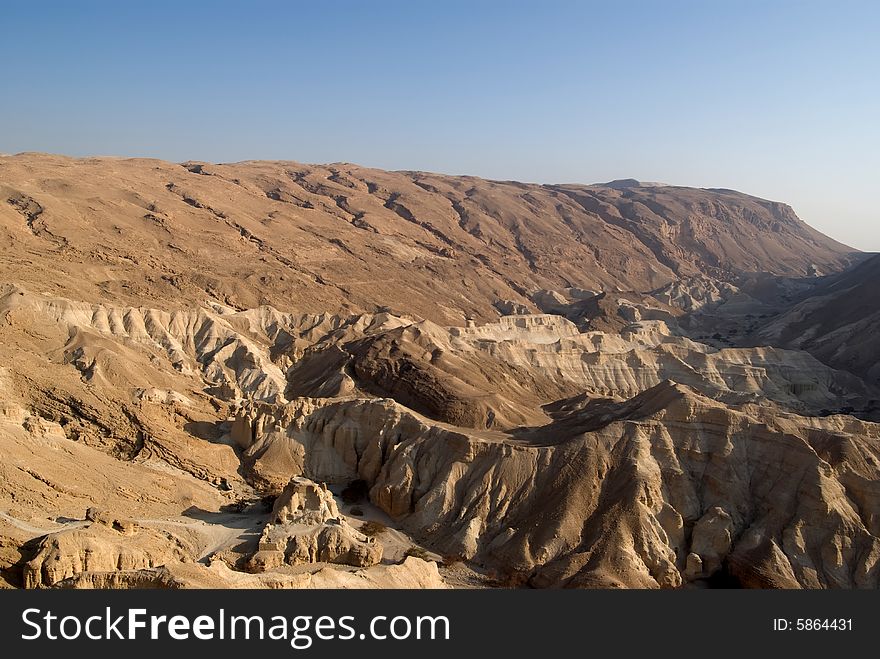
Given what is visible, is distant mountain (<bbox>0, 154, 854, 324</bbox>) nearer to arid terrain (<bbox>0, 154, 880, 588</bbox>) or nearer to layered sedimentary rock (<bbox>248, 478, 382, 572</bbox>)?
arid terrain (<bbox>0, 154, 880, 588</bbox>)

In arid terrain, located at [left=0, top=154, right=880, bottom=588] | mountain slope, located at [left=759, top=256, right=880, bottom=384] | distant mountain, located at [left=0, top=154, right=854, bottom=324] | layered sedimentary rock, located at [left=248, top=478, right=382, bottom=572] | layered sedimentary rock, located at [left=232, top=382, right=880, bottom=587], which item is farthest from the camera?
mountain slope, located at [left=759, top=256, right=880, bottom=384]

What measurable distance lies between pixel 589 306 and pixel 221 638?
8562 cm

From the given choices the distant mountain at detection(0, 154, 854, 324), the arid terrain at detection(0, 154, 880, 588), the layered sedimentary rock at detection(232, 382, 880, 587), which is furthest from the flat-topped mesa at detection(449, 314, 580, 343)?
the layered sedimentary rock at detection(232, 382, 880, 587)

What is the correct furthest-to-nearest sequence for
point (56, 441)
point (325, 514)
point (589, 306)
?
point (589, 306), point (56, 441), point (325, 514)

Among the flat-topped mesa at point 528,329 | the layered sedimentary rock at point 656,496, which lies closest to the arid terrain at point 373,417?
the layered sedimentary rock at point 656,496

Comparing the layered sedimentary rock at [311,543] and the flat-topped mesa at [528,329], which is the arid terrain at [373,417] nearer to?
the layered sedimentary rock at [311,543]

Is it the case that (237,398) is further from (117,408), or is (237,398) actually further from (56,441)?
(56,441)

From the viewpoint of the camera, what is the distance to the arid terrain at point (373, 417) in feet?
97.6

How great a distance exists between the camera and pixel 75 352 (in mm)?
45938

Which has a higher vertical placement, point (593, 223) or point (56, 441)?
point (593, 223)

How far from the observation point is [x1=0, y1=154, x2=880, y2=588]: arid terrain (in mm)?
29734

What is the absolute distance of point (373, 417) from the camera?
40969 millimetres

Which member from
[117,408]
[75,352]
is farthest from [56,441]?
[75,352]

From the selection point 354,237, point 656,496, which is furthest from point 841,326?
point 656,496
